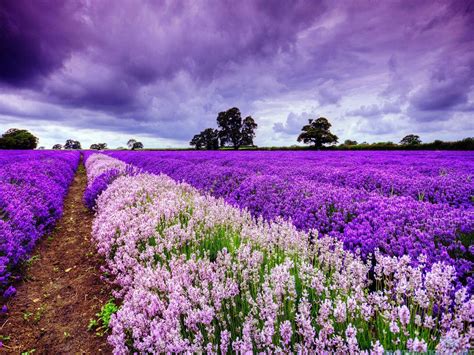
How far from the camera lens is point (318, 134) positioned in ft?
144

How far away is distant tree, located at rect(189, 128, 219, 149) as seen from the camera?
57375 millimetres

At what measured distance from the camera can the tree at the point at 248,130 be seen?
178 ft

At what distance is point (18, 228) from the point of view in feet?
13.8

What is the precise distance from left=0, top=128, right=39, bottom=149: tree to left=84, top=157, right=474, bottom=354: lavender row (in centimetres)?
5929

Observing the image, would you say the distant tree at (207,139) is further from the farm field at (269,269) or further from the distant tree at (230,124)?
the farm field at (269,269)

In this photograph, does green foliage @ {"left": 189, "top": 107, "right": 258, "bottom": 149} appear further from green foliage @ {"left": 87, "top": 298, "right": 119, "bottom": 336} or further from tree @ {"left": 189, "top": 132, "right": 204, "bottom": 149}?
green foliage @ {"left": 87, "top": 298, "right": 119, "bottom": 336}

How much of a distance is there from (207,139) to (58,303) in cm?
5680

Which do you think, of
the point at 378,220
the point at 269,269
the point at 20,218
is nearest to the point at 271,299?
the point at 269,269

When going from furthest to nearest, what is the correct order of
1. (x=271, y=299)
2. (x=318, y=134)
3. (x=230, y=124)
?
1. (x=230, y=124)
2. (x=318, y=134)
3. (x=271, y=299)

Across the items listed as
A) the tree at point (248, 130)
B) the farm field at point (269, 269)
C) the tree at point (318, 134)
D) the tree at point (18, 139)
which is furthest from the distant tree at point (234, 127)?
the farm field at point (269, 269)

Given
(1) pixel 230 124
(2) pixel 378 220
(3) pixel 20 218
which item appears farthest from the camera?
(1) pixel 230 124

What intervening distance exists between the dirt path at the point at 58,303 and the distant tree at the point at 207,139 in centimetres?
5265

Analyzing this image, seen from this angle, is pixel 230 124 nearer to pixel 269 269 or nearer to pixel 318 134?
pixel 318 134

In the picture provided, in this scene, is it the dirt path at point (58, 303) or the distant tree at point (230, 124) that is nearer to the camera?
the dirt path at point (58, 303)
